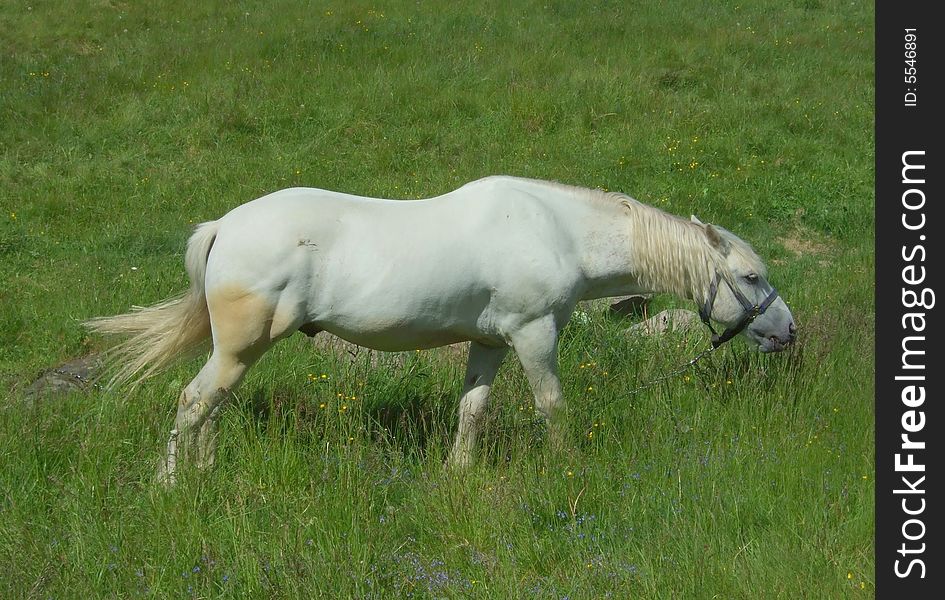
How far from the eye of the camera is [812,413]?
5363mm

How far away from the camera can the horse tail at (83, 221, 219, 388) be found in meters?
5.01

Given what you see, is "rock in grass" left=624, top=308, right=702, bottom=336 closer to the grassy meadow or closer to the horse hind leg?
the grassy meadow

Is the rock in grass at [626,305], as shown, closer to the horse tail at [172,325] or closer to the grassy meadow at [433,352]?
the grassy meadow at [433,352]

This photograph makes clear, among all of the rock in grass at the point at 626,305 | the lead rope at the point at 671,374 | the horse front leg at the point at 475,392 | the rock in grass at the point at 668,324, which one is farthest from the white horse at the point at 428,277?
the rock in grass at the point at 626,305

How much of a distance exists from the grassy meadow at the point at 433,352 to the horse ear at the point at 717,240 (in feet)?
2.71

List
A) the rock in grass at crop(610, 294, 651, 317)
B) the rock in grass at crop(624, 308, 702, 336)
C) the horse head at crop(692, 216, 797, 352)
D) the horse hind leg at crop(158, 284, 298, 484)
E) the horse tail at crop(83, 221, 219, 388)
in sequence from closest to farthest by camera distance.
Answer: the horse hind leg at crop(158, 284, 298, 484), the horse tail at crop(83, 221, 219, 388), the horse head at crop(692, 216, 797, 352), the rock in grass at crop(624, 308, 702, 336), the rock in grass at crop(610, 294, 651, 317)

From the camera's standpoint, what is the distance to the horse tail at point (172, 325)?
5.01 meters

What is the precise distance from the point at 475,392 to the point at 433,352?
1419 millimetres

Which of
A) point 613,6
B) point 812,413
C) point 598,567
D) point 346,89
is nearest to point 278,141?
point 346,89

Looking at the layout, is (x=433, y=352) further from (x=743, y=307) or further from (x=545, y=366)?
(x=743, y=307)

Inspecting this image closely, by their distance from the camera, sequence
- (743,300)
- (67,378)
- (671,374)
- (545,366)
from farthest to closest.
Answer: (67,378)
(671,374)
(743,300)
(545,366)

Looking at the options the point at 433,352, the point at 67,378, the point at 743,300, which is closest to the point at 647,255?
the point at 743,300

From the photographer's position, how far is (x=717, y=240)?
17.5 feet

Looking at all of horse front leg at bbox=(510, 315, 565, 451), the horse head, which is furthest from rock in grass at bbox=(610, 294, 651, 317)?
horse front leg at bbox=(510, 315, 565, 451)
